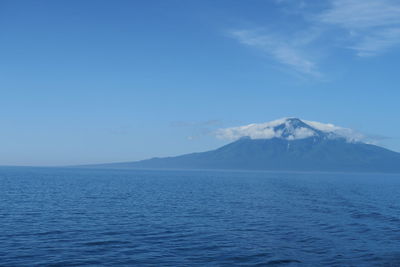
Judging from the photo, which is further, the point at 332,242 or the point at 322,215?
the point at 322,215

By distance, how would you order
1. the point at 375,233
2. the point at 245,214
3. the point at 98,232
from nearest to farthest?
the point at 98,232, the point at 375,233, the point at 245,214

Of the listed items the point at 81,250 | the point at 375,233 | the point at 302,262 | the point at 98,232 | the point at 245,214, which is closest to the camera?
the point at 302,262

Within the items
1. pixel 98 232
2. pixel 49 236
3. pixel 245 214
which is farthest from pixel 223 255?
pixel 245 214

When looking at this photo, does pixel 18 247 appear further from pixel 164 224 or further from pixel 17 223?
pixel 164 224

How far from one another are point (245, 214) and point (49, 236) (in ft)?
92.1

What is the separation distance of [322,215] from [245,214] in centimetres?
1131

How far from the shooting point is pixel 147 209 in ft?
198

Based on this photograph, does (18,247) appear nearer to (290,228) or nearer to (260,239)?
(260,239)

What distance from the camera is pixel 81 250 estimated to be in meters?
33.3

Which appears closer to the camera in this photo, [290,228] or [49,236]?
[49,236]

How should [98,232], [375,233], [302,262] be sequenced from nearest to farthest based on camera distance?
[302,262] < [98,232] < [375,233]

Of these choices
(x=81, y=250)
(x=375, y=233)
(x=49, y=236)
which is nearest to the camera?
(x=81, y=250)

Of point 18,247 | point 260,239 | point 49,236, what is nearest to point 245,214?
point 260,239

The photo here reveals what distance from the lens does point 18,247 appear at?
111 ft
